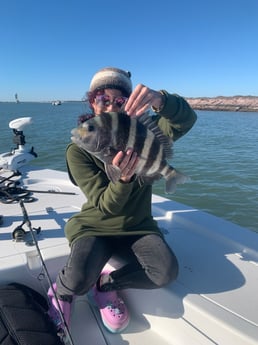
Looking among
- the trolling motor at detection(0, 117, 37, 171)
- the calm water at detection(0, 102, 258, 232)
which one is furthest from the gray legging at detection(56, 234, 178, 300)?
the trolling motor at detection(0, 117, 37, 171)

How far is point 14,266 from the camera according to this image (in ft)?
7.90

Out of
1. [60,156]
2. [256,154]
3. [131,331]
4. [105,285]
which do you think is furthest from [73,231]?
[256,154]

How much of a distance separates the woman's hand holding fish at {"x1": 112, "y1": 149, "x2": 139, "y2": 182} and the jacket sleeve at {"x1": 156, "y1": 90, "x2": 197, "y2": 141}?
687mm

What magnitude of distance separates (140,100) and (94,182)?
80cm

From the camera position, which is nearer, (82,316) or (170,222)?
(82,316)

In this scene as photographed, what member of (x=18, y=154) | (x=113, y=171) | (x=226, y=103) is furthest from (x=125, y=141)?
(x=226, y=103)

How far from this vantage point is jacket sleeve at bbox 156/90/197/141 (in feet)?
7.85

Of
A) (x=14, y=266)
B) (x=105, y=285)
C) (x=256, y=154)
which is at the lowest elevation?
(x=256, y=154)

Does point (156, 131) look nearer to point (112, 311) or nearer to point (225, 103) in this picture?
point (112, 311)

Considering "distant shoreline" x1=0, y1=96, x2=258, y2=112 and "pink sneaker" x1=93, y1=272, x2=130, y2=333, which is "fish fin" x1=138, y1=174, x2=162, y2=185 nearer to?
"pink sneaker" x1=93, y1=272, x2=130, y2=333

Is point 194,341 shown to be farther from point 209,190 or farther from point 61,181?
point 209,190

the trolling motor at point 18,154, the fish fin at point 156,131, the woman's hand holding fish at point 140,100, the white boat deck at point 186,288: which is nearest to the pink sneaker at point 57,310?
the white boat deck at point 186,288

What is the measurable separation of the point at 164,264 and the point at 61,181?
3.04 m

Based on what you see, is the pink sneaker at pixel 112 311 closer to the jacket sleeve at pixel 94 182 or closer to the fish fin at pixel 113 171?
the jacket sleeve at pixel 94 182
